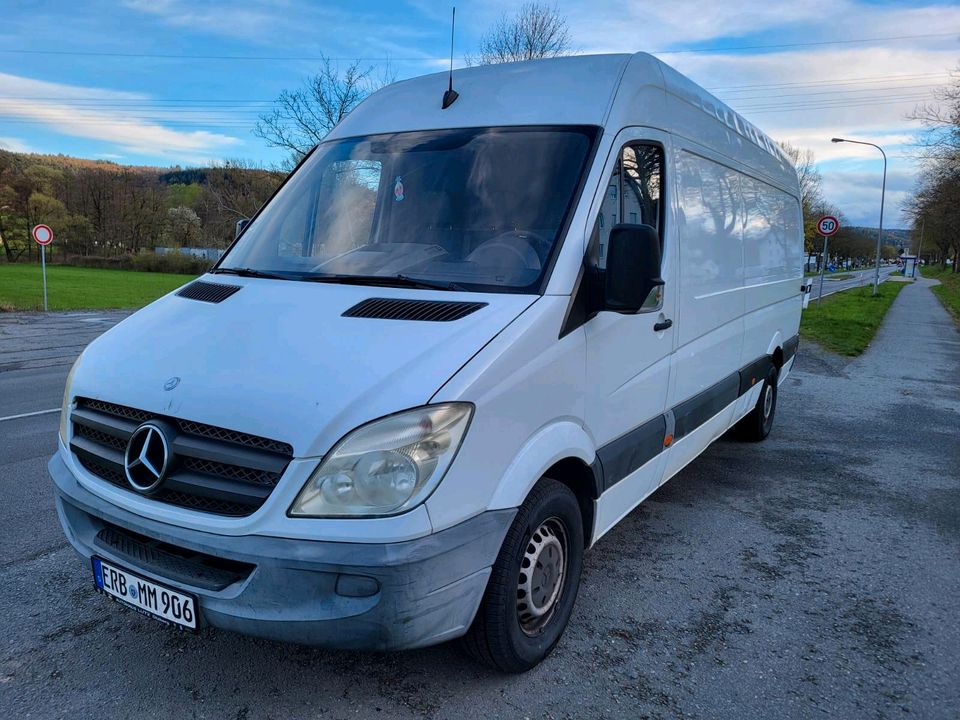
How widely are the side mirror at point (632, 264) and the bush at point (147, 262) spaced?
4724 cm

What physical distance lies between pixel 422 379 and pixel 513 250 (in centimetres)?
94

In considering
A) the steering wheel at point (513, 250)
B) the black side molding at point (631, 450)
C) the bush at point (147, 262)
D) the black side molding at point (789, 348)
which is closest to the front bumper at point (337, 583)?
the black side molding at point (631, 450)

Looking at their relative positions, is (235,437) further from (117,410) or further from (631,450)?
(631,450)

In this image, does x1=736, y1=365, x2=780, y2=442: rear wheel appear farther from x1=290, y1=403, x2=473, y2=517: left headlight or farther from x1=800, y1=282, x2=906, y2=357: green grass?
x1=800, y1=282, x2=906, y2=357: green grass

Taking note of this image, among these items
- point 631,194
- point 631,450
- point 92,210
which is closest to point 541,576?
point 631,450

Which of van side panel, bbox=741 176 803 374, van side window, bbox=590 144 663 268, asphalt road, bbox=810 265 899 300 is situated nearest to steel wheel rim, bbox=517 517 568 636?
van side window, bbox=590 144 663 268

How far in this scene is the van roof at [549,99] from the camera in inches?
134

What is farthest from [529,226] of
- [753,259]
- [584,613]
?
[753,259]

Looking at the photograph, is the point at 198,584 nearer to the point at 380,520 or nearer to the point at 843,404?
the point at 380,520

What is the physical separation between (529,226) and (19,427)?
6.08 meters

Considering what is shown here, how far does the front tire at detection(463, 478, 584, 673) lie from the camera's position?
269 cm

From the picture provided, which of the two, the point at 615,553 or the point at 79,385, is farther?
the point at 615,553

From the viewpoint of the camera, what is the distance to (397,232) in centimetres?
351

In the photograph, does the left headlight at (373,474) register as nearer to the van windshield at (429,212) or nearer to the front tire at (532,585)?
the front tire at (532,585)
